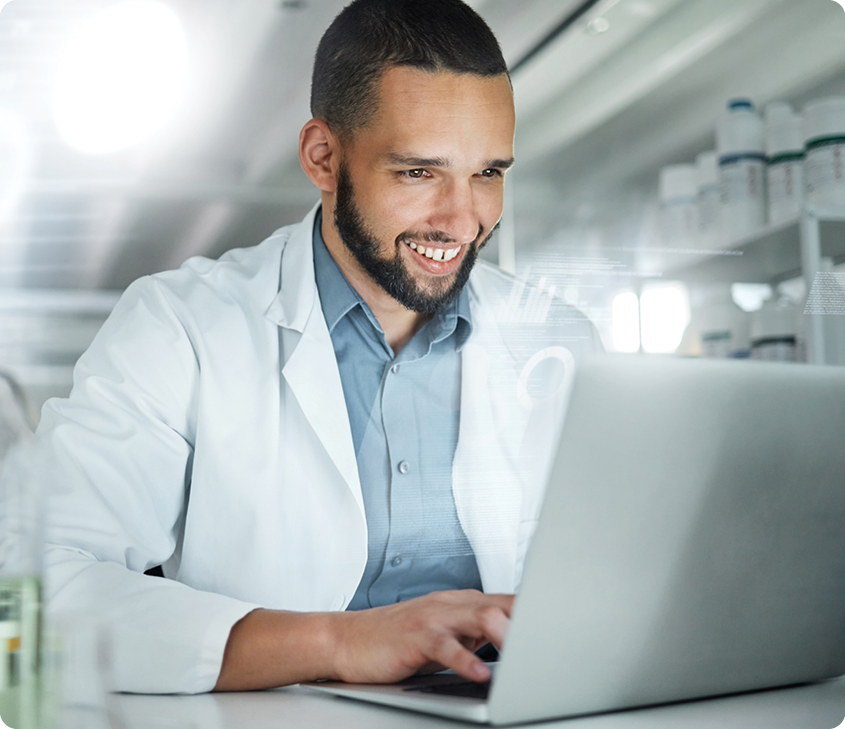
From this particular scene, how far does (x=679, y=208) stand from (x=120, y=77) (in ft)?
3.75

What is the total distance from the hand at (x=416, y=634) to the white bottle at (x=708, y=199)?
49.3 inches

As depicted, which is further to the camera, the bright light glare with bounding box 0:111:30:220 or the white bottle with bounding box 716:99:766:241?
the white bottle with bounding box 716:99:766:241

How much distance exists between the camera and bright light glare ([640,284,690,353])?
4.96ft

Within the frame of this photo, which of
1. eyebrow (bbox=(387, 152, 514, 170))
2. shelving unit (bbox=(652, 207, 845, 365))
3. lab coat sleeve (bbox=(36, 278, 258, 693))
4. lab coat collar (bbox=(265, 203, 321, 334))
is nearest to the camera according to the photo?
lab coat sleeve (bbox=(36, 278, 258, 693))

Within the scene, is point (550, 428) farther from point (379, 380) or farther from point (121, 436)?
point (121, 436)

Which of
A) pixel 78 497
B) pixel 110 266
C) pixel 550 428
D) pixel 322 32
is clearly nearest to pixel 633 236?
pixel 550 428

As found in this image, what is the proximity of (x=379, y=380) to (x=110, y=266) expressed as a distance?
41 centimetres

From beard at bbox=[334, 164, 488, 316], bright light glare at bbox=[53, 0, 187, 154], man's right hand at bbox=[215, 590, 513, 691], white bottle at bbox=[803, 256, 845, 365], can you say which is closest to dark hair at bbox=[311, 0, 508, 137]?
beard at bbox=[334, 164, 488, 316]

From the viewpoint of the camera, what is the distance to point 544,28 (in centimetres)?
146

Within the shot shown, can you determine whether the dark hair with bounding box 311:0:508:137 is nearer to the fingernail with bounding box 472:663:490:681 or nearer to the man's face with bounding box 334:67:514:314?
the man's face with bounding box 334:67:514:314

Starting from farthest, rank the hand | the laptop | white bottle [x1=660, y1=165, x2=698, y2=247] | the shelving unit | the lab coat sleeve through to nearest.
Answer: white bottle [x1=660, y1=165, x2=698, y2=247]
the shelving unit
the lab coat sleeve
the hand
the laptop

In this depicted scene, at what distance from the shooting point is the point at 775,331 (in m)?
1.52

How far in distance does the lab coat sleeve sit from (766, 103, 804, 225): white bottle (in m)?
1.12

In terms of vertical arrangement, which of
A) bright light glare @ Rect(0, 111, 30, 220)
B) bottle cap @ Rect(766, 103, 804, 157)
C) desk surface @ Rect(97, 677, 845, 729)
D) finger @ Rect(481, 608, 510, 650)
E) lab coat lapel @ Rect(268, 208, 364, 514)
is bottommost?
desk surface @ Rect(97, 677, 845, 729)
